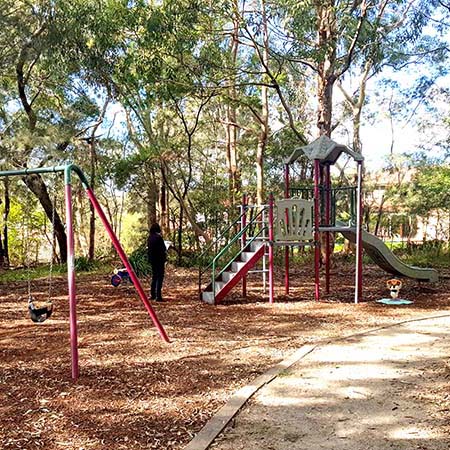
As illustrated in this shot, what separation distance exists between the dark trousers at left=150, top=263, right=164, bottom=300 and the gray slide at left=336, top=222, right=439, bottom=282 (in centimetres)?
350

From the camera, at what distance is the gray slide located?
9820mm

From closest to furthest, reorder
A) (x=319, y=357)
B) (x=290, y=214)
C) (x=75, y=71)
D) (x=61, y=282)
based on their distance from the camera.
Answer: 1. (x=319, y=357)
2. (x=290, y=214)
3. (x=61, y=282)
4. (x=75, y=71)

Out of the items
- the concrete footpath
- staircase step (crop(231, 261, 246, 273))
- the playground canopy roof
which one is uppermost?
the playground canopy roof

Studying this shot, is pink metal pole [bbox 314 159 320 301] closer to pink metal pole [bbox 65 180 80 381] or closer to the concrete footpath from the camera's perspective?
the concrete footpath

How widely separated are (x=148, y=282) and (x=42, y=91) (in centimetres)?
974

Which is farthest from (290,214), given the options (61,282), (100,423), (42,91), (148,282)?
(42,91)

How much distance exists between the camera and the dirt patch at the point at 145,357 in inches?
135

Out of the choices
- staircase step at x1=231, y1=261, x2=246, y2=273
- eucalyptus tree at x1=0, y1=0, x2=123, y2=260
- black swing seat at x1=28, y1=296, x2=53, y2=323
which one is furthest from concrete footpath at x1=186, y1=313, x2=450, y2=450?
eucalyptus tree at x1=0, y1=0, x2=123, y2=260

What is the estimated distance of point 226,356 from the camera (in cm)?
524

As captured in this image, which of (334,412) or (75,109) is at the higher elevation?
(75,109)

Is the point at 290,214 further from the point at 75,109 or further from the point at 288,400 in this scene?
the point at 75,109

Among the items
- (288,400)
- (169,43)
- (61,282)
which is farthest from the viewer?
(61,282)

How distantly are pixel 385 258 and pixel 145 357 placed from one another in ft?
20.9

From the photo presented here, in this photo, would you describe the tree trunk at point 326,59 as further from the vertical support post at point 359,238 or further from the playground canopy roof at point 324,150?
the vertical support post at point 359,238
